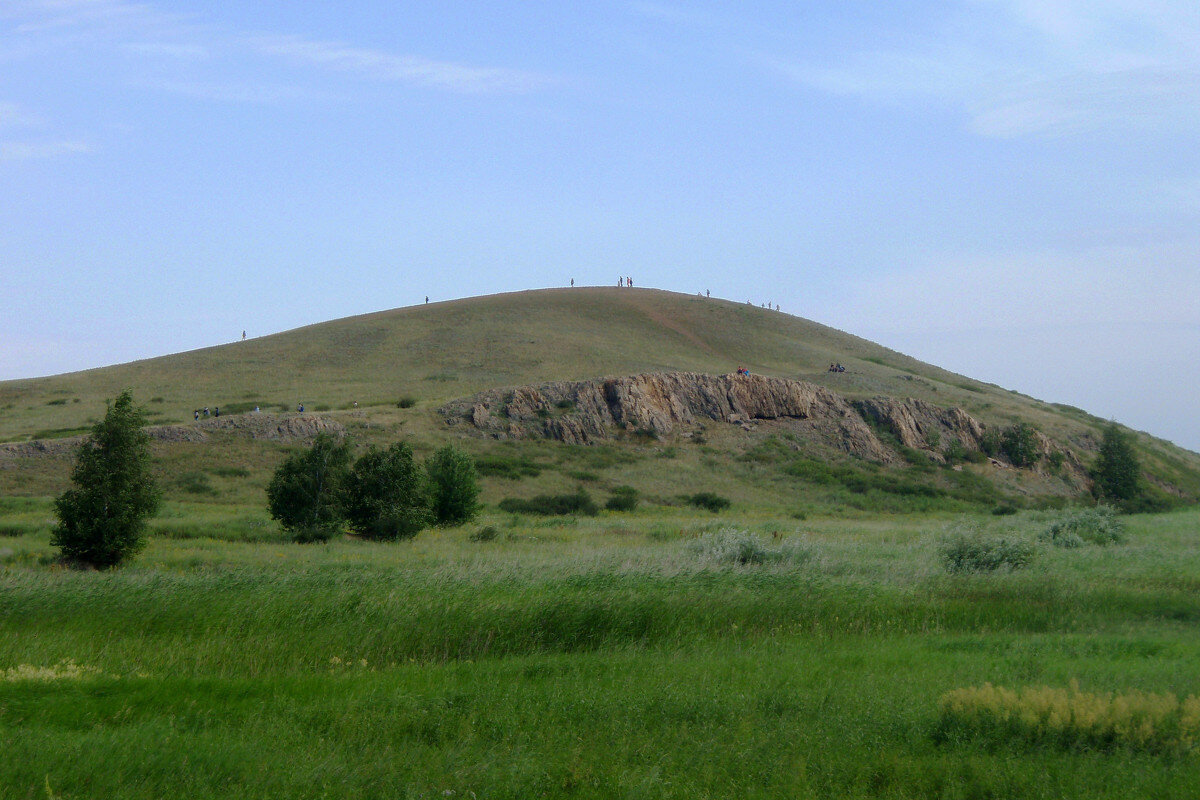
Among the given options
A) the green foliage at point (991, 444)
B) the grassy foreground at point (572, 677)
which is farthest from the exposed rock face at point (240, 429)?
the green foliage at point (991, 444)

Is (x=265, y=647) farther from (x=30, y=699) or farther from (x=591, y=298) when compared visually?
(x=591, y=298)

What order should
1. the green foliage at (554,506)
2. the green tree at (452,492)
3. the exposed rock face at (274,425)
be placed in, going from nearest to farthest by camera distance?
the green tree at (452,492) < the green foliage at (554,506) < the exposed rock face at (274,425)

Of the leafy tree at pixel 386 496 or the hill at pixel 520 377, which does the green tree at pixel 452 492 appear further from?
the hill at pixel 520 377

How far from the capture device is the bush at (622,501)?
4618cm

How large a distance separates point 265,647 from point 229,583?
146 inches

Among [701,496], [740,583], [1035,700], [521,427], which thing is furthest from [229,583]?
[521,427]

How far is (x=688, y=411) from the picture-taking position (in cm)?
6906

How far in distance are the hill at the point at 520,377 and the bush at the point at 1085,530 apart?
73.7 ft

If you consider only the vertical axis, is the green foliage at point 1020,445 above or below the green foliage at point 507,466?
above

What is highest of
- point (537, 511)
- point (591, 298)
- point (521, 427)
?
point (591, 298)

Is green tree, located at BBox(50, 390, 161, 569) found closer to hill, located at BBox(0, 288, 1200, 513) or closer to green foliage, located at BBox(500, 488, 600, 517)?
green foliage, located at BBox(500, 488, 600, 517)

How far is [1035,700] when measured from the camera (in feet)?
28.0

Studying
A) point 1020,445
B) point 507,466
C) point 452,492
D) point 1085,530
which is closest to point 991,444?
point 1020,445

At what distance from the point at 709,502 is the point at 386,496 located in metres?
22.5
